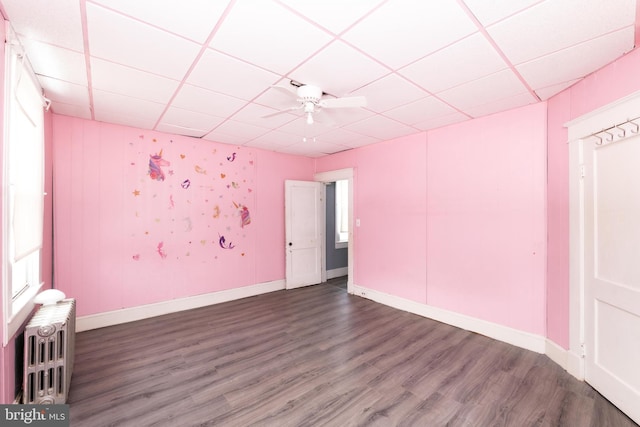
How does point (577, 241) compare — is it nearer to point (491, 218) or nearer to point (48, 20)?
point (491, 218)

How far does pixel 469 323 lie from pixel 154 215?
14.7 feet

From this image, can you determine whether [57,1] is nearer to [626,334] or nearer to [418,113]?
[418,113]

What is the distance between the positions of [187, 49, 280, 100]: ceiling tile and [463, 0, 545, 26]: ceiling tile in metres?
1.45

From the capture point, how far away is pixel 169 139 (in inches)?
159

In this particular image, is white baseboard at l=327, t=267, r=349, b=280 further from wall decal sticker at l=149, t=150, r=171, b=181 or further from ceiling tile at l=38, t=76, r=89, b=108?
ceiling tile at l=38, t=76, r=89, b=108

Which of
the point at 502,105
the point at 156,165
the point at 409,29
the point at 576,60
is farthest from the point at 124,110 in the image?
the point at 576,60

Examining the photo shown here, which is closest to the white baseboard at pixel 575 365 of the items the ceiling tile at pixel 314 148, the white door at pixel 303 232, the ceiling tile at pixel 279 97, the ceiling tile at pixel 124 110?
the ceiling tile at pixel 279 97

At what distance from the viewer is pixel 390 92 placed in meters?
2.61

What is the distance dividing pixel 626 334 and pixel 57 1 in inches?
170

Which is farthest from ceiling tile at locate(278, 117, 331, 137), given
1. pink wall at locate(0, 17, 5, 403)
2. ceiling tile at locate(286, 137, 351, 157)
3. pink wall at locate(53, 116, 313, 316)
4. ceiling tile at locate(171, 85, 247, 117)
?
pink wall at locate(0, 17, 5, 403)

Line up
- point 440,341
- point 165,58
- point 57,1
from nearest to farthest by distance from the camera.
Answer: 1. point 57,1
2. point 165,58
3. point 440,341

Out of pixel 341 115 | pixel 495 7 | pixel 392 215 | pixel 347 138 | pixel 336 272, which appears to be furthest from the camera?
pixel 336 272

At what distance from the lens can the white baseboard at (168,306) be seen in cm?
348

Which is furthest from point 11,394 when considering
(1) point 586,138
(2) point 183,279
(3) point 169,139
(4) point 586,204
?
(1) point 586,138
